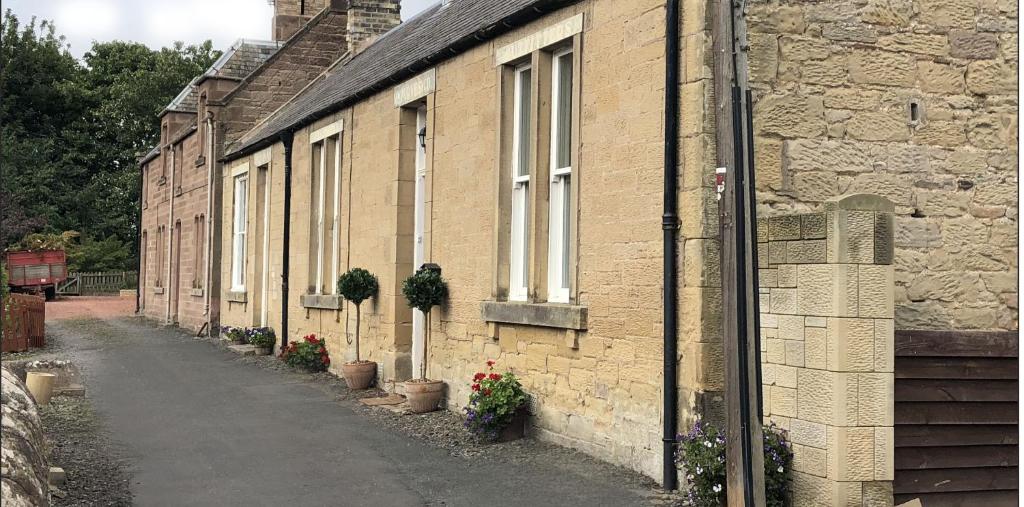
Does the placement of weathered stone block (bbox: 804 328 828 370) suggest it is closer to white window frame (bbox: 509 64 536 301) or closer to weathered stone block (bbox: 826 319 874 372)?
weathered stone block (bbox: 826 319 874 372)

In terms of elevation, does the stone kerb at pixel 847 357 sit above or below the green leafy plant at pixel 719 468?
above

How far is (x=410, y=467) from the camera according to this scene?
9078mm

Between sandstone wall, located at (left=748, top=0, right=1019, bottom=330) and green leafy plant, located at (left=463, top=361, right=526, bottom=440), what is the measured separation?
10.9ft

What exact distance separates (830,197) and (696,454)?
2301 millimetres

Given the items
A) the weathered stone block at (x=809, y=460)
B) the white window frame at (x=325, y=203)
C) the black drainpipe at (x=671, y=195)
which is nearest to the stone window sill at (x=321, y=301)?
the white window frame at (x=325, y=203)

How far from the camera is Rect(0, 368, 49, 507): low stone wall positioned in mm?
5361

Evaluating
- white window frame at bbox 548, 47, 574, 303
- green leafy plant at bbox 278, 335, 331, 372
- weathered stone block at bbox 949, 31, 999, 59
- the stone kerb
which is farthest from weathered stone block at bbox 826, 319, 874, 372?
green leafy plant at bbox 278, 335, 331, 372

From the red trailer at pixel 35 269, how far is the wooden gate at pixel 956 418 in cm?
3703

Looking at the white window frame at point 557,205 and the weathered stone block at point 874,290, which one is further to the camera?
the white window frame at point 557,205

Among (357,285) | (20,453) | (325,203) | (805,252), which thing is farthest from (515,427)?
(325,203)

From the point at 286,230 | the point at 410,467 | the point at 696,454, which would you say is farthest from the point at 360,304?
the point at 696,454

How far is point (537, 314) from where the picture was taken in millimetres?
9742

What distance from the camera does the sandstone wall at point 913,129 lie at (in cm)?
787

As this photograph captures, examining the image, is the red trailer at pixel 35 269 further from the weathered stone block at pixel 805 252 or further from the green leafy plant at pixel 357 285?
the weathered stone block at pixel 805 252
